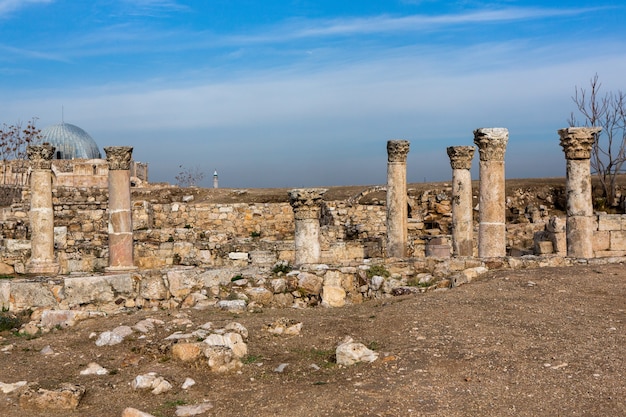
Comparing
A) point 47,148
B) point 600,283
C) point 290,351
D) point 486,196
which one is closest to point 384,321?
point 290,351

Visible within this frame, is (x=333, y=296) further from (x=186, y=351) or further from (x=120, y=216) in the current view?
(x=120, y=216)

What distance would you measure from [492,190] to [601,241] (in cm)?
503

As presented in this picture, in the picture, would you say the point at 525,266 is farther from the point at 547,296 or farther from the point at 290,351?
the point at 290,351

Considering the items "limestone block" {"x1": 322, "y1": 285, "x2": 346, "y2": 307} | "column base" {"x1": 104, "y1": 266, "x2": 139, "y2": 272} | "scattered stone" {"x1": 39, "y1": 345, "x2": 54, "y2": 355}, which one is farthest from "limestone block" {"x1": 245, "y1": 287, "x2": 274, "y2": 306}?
"column base" {"x1": 104, "y1": 266, "x2": 139, "y2": 272}

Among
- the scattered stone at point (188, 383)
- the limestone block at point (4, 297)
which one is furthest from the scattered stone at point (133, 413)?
the limestone block at point (4, 297)

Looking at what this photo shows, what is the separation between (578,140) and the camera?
47.1 ft

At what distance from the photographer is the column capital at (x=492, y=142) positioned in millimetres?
14555

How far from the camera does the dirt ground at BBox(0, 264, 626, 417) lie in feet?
21.1

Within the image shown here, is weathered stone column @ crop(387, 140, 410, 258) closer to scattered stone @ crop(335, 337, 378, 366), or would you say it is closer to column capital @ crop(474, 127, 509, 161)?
column capital @ crop(474, 127, 509, 161)

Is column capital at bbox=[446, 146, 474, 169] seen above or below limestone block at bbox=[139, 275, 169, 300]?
above

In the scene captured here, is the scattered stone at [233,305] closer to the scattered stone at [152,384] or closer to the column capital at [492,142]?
the scattered stone at [152,384]

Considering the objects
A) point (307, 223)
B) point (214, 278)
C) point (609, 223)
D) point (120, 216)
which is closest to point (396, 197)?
point (307, 223)

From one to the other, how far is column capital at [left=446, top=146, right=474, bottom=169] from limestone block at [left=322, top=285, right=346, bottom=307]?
21.8 feet

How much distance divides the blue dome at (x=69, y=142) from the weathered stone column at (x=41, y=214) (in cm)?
3599
